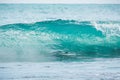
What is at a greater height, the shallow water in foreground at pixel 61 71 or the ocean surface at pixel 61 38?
the ocean surface at pixel 61 38

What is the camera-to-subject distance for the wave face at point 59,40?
4098mm

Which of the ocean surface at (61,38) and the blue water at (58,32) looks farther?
the blue water at (58,32)

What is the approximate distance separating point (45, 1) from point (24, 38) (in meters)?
0.52

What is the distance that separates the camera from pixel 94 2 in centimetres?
414

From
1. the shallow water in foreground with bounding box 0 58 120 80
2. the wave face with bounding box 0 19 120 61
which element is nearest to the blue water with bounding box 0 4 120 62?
the wave face with bounding box 0 19 120 61

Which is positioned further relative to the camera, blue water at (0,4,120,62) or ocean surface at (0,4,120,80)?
blue water at (0,4,120,62)

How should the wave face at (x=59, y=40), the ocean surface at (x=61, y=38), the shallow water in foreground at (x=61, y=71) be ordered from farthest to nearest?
1. the wave face at (x=59, y=40)
2. the ocean surface at (x=61, y=38)
3. the shallow water in foreground at (x=61, y=71)

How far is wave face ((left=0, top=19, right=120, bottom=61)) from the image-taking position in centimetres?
410

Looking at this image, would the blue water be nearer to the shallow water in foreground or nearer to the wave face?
the wave face

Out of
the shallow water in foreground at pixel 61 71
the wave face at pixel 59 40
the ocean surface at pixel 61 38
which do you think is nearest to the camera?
the shallow water in foreground at pixel 61 71

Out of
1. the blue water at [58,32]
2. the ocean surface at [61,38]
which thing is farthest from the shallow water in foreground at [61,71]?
the blue water at [58,32]

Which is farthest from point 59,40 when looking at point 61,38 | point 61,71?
point 61,71

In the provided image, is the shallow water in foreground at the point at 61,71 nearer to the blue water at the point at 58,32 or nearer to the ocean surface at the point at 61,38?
the ocean surface at the point at 61,38

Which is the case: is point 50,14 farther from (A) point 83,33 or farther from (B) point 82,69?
(B) point 82,69
